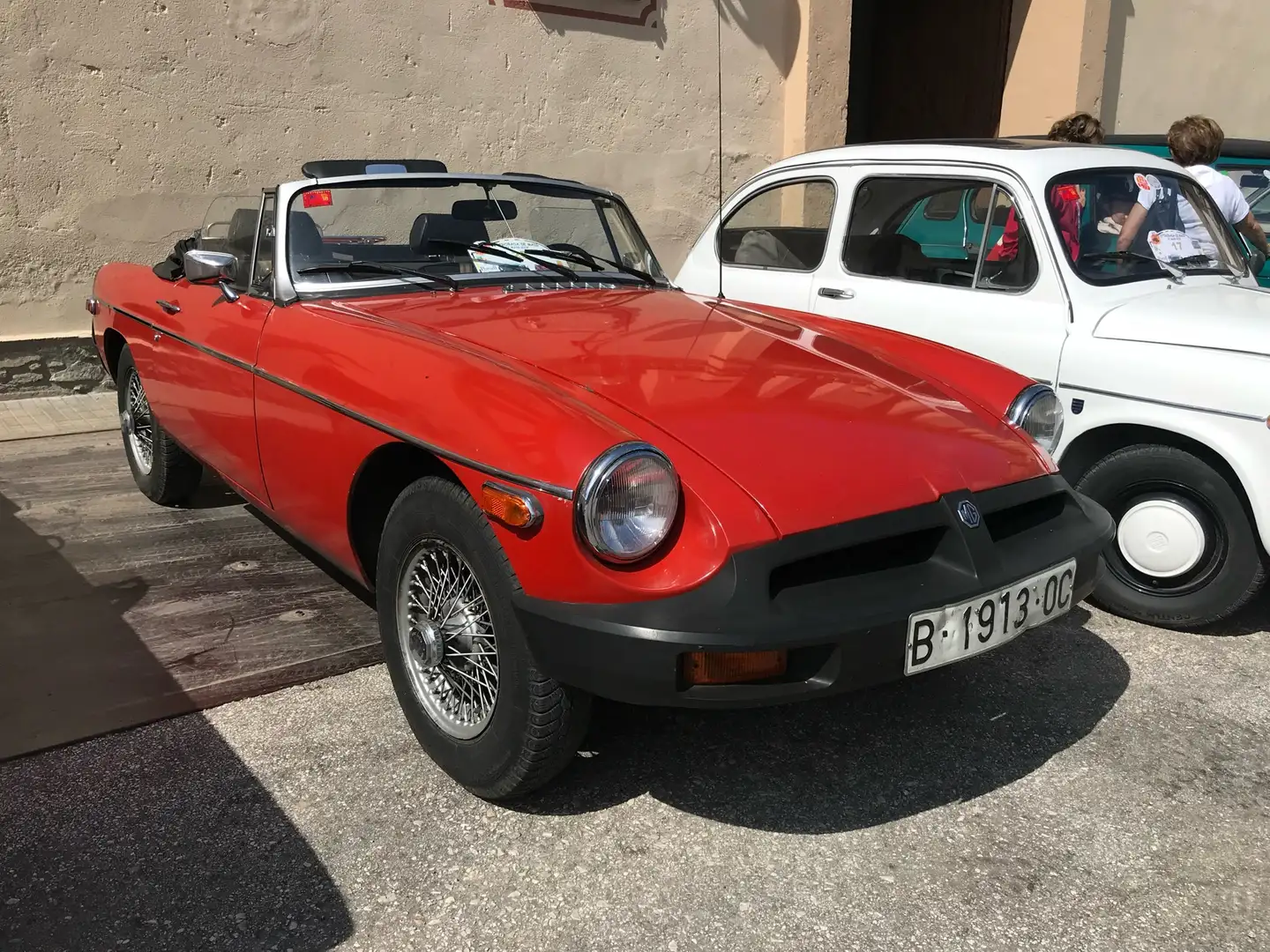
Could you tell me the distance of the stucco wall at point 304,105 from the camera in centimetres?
646

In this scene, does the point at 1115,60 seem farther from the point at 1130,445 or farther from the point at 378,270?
the point at 378,270

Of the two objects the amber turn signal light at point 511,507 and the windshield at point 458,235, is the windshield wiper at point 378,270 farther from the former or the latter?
the amber turn signal light at point 511,507

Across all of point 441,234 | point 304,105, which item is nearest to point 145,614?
point 441,234

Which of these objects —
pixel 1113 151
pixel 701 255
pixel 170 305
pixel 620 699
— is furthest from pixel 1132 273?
pixel 170 305

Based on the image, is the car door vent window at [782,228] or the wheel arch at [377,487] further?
the car door vent window at [782,228]

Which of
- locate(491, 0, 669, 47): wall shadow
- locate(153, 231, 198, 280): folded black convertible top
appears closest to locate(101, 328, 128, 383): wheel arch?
locate(153, 231, 198, 280): folded black convertible top

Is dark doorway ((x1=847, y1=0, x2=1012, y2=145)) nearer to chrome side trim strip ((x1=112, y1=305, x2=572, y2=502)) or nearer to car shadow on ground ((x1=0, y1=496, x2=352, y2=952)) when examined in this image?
chrome side trim strip ((x1=112, y1=305, x2=572, y2=502))

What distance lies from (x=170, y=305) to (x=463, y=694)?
2.37m

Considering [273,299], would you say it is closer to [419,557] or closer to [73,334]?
[419,557]

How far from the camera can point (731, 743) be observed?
2.84m

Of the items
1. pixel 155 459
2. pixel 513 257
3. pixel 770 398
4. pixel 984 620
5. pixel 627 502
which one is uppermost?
pixel 513 257

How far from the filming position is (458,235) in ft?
12.0

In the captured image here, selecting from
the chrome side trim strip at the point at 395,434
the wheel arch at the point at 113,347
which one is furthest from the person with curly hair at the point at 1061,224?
the wheel arch at the point at 113,347

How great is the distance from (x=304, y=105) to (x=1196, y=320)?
598cm
